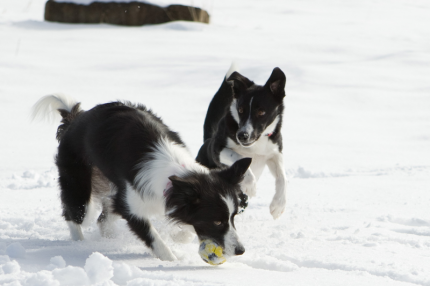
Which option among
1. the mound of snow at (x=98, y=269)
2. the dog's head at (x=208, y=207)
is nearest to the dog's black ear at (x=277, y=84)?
the dog's head at (x=208, y=207)

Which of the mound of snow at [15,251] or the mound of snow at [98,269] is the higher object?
the mound of snow at [98,269]

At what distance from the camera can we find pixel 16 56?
1126 cm

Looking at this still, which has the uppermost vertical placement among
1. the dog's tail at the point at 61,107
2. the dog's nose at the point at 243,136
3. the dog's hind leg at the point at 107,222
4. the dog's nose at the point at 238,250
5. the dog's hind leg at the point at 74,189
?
the dog's nose at the point at 243,136

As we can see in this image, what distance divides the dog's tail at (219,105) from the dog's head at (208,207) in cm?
180

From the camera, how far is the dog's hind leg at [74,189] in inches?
164

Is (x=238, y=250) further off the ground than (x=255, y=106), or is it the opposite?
(x=255, y=106)

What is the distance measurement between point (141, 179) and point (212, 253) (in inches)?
26.8

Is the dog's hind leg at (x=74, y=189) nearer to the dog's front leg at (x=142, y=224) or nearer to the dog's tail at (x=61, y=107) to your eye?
the dog's tail at (x=61, y=107)

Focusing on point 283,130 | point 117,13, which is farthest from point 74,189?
point 117,13

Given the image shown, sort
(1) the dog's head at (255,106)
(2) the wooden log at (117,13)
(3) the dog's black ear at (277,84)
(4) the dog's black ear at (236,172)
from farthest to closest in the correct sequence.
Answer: (2) the wooden log at (117,13) < (3) the dog's black ear at (277,84) < (1) the dog's head at (255,106) < (4) the dog's black ear at (236,172)

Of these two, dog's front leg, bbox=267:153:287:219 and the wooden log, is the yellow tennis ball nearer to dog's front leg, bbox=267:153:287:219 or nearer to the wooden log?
dog's front leg, bbox=267:153:287:219

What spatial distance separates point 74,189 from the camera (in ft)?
13.9

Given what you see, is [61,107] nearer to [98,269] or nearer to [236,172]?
[236,172]

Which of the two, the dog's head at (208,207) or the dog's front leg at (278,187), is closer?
the dog's head at (208,207)
